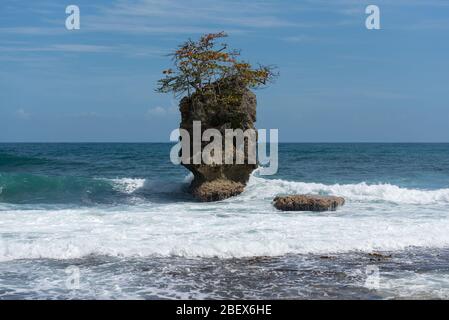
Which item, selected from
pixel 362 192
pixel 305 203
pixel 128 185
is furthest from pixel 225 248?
pixel 128 185

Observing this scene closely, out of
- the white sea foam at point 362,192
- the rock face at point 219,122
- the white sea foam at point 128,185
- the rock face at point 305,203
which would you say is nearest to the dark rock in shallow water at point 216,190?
the rock face at point 219,122

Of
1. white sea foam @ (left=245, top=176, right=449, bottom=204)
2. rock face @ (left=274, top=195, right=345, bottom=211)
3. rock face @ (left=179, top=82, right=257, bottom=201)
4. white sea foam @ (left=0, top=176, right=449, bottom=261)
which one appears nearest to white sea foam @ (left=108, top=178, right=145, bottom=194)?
rock face @ (left=179, top=82, right=257, bottom=201)

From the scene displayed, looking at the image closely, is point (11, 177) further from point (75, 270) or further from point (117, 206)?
point (75, 270)

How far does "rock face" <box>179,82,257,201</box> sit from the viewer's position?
65.4 feet

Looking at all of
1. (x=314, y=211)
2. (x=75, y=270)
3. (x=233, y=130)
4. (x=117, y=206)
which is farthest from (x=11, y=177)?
(x=75, y=270)

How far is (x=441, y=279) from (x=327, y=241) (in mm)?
3117

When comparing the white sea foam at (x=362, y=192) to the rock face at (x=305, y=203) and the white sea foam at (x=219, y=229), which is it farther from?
the rock face at (x=305, y=203)

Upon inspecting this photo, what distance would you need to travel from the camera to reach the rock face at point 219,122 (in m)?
19.9

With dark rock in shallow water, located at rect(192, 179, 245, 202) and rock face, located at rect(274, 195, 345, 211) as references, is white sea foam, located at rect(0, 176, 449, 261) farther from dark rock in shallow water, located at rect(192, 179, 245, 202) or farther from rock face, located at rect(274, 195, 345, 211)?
dark rock in shallow water, located at rect(192, 179, 245, 202)

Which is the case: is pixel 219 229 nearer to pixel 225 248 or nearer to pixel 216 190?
pixel 225 248

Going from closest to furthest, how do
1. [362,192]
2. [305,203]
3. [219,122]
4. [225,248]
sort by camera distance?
1. [225,248]
2. [305,203]
3. [219,122]
4. [362,192]

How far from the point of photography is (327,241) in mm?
12016

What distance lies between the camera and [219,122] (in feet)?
66.6
